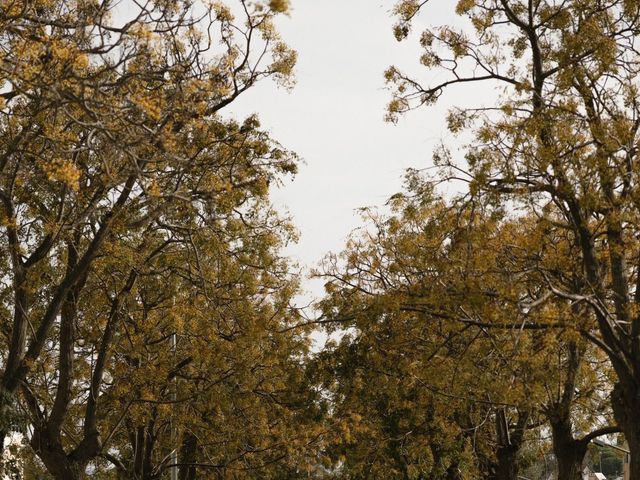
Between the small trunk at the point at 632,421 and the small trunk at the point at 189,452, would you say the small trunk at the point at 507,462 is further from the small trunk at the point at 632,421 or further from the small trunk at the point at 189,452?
the small trunk at the point at 632,421

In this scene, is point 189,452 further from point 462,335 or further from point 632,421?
point 632,421

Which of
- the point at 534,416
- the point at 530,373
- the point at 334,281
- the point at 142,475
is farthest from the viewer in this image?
the point at 534,416

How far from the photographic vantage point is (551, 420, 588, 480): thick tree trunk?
15.9 meters

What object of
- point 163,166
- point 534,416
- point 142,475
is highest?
point 163,166

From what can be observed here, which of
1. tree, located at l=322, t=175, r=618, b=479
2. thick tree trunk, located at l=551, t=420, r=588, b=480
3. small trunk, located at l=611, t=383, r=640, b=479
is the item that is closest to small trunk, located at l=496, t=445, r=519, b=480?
tree, located at l=322, t=175, r=618, b=479

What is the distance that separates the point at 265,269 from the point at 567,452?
18.5 feet

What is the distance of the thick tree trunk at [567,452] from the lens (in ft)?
52.2

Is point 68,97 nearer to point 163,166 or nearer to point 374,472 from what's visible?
point 163,166

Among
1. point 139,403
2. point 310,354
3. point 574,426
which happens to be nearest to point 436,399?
point 310,354

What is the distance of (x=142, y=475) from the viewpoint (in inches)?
756

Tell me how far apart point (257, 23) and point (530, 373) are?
6.17 m

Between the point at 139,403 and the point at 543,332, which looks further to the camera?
the point at 139,403

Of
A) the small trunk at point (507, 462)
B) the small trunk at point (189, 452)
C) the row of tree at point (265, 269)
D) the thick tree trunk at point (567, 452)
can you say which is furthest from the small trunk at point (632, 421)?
the small trunk at point (189, 452)

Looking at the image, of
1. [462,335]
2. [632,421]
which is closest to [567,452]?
[462,335]
